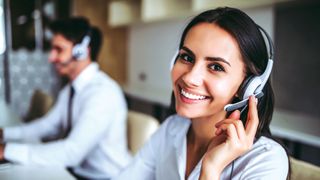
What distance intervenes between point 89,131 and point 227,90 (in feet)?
2.49

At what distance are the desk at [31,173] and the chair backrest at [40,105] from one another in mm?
1267

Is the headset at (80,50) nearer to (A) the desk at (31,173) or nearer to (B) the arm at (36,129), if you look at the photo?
(B) the arm at (36,129)

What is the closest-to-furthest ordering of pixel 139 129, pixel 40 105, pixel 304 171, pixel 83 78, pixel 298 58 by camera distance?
pixel 304 171
pixel 139 129
pixel 83 78
pixel 298 58
pixel 40 105

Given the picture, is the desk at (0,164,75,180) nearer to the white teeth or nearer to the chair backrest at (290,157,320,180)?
the white teeth

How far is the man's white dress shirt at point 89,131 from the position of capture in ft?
4.19

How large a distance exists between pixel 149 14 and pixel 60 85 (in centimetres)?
162

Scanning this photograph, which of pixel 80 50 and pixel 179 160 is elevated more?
pixel 80 50

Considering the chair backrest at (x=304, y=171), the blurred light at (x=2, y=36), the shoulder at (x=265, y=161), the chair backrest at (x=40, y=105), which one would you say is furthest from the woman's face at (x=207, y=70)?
the blurred light at (x=2, y=36)

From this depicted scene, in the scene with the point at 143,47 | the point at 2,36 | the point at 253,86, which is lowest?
the point at 143,47

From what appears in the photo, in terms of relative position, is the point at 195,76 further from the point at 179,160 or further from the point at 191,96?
the point at 179,160

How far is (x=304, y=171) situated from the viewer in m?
0.81

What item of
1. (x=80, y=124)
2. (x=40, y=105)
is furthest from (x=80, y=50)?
(x=40, y=105)

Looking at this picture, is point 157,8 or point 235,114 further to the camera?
point 157,8

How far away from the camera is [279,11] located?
2.16 meters
